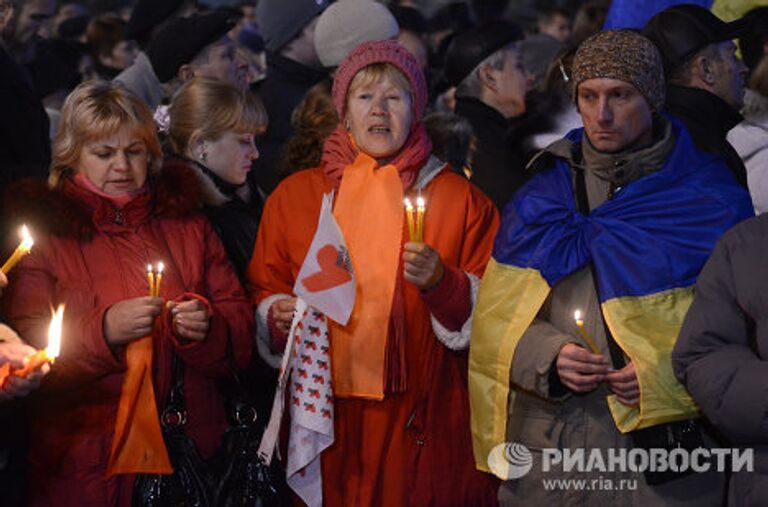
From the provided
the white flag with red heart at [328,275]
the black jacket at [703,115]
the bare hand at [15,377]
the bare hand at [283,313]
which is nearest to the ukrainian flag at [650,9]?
the black jacket at [703,115]

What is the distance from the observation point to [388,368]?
581cm

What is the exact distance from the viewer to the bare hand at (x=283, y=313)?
19.4 feet

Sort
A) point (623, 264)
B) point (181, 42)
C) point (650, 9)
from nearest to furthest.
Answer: point (623, 264) < point (650, 9) < point (181, 42)

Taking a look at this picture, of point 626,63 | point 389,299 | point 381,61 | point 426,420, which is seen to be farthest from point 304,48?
point 626,63

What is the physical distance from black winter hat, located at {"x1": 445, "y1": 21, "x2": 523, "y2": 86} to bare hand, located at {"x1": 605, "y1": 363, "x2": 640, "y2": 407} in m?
3.67

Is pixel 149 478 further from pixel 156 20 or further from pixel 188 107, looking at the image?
pixel 156 20

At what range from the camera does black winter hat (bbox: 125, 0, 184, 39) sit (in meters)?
9.55

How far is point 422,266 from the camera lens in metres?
5.47

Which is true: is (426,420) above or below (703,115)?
below

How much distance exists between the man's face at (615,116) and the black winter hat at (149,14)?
4680 millimetres

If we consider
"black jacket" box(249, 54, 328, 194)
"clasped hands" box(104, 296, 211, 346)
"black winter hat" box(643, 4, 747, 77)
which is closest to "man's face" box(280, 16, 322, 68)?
"black jacket" box(249, 54, 328, 194)

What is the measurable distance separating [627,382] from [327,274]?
1.25 m

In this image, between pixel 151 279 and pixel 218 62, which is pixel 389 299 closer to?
pixel 151 279

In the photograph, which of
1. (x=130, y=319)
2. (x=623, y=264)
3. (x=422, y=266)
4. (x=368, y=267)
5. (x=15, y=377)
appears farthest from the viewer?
(x=368, y=267)
